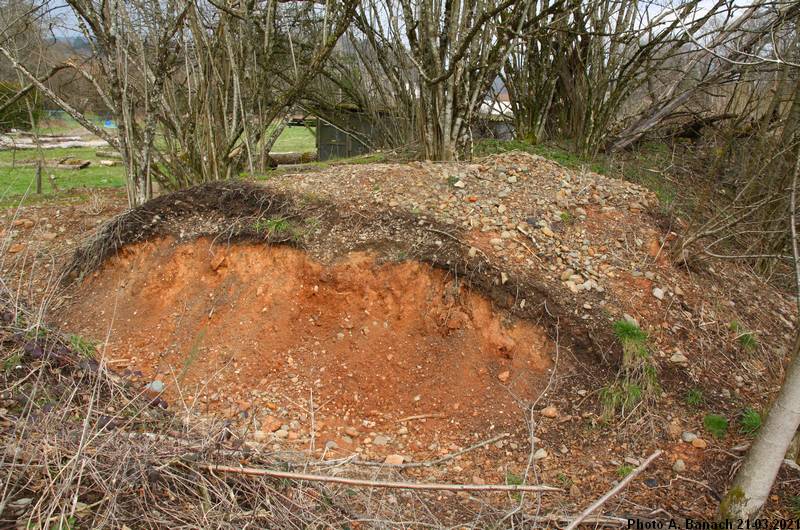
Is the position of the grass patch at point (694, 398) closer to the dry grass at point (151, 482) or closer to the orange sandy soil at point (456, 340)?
the orange sandy soil at point (456, 340)

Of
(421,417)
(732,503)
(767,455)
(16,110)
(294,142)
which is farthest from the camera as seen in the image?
(294,142)

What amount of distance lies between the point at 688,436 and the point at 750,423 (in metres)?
0.35

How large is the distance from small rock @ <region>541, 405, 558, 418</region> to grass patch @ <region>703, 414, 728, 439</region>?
0.82 m

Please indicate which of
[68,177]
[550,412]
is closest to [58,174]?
[68,177]

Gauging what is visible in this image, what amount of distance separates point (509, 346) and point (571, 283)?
24.4 inches

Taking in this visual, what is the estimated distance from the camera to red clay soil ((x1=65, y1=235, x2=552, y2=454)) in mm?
3455

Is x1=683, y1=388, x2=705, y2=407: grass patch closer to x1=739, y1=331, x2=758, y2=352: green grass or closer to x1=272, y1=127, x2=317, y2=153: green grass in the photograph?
x1=739, y1=331, x2=758, y2=352: green grass

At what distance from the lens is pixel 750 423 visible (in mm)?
3074

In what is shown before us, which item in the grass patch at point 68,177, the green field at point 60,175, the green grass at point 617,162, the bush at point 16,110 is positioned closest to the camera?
the green grass at point 617,162

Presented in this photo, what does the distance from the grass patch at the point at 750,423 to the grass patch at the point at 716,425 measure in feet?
0.28

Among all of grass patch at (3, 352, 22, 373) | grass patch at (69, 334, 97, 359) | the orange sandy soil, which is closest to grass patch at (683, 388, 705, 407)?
the orange sandy soil

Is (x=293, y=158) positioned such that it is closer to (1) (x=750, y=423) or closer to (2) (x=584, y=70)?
(2) (x=584, y=70)

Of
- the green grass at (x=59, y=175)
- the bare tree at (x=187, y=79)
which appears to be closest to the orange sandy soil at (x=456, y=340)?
the bare tree at (x=187, y=79)

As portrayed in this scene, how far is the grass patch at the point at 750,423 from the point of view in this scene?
3.06 metres
